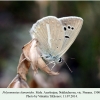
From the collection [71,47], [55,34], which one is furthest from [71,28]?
[71,47]

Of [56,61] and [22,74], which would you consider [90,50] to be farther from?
[22,74]

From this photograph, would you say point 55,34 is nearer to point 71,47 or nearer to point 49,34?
point 49,34

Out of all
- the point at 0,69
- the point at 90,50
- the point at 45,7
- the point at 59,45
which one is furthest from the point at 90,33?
the point at 59,45

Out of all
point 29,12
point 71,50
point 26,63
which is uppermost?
point 26,63

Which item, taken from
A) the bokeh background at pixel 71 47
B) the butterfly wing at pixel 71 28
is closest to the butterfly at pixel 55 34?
the butterfly wing at pixel 71 28

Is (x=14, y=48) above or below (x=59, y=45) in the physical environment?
below

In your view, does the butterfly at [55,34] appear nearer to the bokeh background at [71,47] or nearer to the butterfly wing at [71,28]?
the butterfly wing at [71,28]
